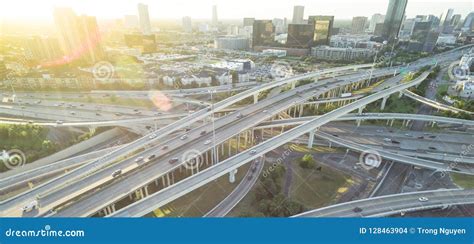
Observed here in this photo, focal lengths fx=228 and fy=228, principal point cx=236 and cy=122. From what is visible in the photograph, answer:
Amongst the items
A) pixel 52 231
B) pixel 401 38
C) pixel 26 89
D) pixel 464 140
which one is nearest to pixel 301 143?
pixel 464 140

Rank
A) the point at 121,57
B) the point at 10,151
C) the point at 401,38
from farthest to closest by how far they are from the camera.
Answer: the point at 401,38 → the point at 121,57 → the point at 10,151

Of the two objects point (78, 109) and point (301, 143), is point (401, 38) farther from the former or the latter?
point (78, 109)

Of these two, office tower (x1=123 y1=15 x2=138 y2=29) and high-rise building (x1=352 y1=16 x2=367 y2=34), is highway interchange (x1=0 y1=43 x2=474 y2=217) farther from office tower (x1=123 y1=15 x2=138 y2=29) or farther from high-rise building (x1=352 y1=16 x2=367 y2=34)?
office tower (x1=123 y1=15 x2=138 y2=29)

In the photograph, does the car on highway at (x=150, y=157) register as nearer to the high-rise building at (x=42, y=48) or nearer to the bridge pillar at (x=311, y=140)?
the bridge pillar at (x=311, y=140)

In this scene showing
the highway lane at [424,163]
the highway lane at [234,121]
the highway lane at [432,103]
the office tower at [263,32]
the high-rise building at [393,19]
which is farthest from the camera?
the office tower at [263,32]

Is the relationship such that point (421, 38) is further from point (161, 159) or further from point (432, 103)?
point (161, 159)

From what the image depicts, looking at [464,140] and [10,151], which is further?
[464,140]

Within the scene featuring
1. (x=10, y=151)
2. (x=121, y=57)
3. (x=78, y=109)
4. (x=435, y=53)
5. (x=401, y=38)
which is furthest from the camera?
(x=401, y=38)

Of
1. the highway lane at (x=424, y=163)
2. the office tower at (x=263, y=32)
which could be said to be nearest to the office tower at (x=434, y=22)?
the office tower at (x=263, y=32)
